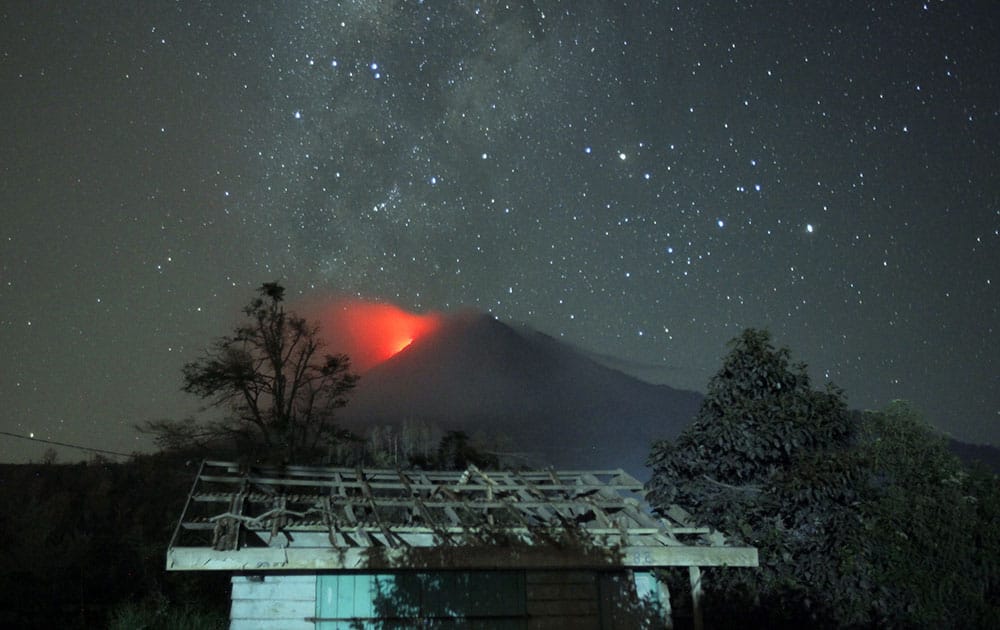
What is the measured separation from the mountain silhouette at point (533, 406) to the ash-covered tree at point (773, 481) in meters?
89.3

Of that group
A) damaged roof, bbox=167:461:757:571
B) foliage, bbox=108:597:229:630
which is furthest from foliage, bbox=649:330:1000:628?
foliage, bbox=108:597:229:630

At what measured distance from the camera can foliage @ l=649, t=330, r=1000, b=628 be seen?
537 inches

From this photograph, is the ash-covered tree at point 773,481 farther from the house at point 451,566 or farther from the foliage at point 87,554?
the foliage at point 87,554

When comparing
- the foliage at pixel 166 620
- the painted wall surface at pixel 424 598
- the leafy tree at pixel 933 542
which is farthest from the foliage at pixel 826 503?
the foliage at pixel 166 620

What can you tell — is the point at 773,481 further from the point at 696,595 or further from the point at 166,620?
the point at 166,620

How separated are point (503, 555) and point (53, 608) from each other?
14508mm

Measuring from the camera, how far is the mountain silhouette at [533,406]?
131050 millimetres

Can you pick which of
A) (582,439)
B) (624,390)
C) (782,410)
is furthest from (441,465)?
(624,390)

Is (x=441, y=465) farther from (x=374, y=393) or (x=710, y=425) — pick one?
(x=374, y=393)

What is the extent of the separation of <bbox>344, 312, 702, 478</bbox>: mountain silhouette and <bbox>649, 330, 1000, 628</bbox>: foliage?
8938 cm

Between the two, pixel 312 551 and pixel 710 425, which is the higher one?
pixel 710 425

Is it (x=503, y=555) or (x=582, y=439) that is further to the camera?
(x=582, y=439)

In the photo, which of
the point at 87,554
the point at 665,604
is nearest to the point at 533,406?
the point at 87,554

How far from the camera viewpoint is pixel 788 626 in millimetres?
14375
